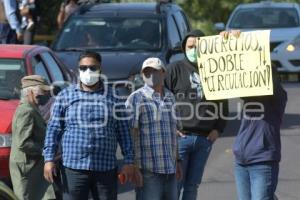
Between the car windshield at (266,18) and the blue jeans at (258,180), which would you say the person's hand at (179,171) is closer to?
the blue jeans at (258,180)

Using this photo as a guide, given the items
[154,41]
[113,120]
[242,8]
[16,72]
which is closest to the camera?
[113,120]

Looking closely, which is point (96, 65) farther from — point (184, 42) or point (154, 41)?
point (154, 41)

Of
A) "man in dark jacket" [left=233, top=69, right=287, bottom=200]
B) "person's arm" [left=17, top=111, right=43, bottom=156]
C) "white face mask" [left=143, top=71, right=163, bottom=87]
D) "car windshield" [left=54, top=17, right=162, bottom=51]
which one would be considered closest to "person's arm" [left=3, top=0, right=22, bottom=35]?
"car windshield" [left=54, top=17, right=162, bottom=51]

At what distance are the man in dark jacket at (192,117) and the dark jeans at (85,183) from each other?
1182 mm

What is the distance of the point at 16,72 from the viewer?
11109 mm

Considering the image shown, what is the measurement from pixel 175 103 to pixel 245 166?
2.58 feet

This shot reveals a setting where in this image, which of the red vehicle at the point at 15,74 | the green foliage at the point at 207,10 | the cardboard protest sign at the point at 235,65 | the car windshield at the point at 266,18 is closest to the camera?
the cardboard protest sign at the point at 235,65

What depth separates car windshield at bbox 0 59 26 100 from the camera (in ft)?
35.7

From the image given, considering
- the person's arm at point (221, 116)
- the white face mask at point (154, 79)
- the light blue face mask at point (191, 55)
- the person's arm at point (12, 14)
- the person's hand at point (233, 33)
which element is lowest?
the person's arm at point (221, 116)

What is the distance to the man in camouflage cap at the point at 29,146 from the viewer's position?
8.89 metres

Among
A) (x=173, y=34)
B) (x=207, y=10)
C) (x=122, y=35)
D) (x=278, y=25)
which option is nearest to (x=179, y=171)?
(x=122, y=35)

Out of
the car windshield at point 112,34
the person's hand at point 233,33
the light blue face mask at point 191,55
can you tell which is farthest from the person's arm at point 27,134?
the car windshield at point 112,34

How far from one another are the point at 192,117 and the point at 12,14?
10.3m

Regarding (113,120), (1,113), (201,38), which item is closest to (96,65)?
(113,120)
